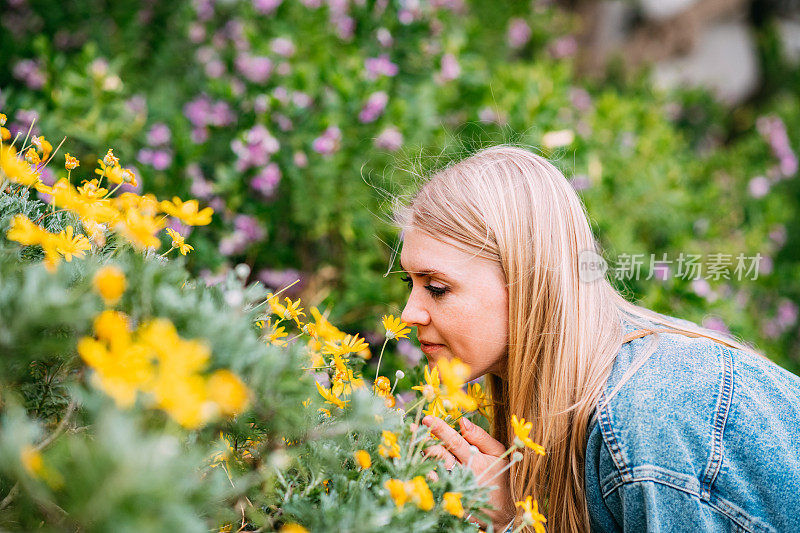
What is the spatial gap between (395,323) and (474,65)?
104 inches

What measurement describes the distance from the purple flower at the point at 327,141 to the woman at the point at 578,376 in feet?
3.19

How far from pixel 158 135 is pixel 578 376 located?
215cm

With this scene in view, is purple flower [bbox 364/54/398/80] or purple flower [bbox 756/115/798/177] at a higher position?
purple flower [bbox 364/54/398/80]

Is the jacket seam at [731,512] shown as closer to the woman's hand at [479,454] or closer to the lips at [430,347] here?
the woman's hand at [479,454]

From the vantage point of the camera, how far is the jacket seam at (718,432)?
127 centimetres

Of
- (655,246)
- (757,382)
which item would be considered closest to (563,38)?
(655,246)

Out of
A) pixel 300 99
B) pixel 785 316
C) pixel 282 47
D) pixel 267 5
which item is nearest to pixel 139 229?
pixel 300 99

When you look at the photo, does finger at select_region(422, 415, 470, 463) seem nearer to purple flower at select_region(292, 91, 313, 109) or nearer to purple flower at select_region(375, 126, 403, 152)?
purple flower at select_region(375, 126, 403, 152)

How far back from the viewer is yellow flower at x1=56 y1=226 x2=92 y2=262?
87 cm

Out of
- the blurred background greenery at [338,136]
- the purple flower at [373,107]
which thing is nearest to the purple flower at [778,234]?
the blurred background greenery at [338,136]

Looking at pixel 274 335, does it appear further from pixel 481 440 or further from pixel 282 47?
pixel 282 47

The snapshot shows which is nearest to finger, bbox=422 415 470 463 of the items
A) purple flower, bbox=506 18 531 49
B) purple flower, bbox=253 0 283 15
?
Answer: purple flower, bbox=253 0 283 15

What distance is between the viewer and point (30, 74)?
2.54m

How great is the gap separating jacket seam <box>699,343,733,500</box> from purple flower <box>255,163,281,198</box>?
6.10 ft
